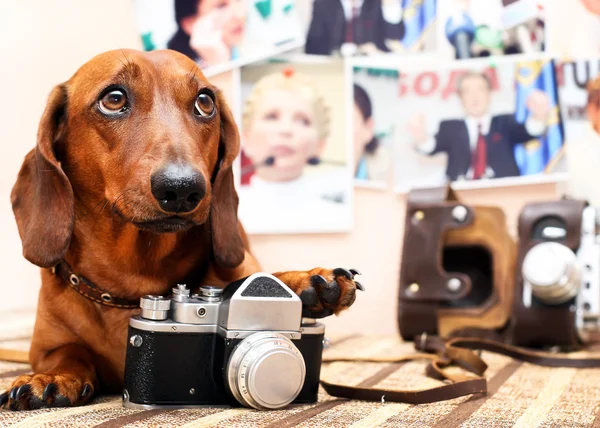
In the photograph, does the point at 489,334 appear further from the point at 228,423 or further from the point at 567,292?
the point at 228,423

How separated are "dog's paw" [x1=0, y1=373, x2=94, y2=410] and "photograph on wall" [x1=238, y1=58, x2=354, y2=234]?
1.19m

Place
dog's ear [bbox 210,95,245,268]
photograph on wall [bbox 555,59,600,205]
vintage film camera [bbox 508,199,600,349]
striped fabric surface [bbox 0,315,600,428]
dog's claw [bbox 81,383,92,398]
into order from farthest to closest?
photograph on wall [bbox 555,59,600,205], vintage film camera [bbox 508,199,600,349], dog's ear [bbox 210,95,245,268], dog's claw [bbox 81,383,92,398], striped fabric surface [bbox 0,315,600,428]

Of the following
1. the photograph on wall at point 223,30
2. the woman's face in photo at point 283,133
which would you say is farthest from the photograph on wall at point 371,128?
the photograph on wall at point 223,30

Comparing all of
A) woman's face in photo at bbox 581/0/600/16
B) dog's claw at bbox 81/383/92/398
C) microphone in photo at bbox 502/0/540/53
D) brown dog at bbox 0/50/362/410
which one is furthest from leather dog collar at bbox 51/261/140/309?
woman's face in photo at bbox 581/0/600/16

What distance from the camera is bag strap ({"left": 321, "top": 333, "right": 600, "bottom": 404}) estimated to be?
3.35ft

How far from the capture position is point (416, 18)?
6.74 feet

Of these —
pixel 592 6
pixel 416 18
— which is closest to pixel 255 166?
pixel 416 18

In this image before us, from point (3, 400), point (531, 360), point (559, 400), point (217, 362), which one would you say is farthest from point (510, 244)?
point (3, 400)

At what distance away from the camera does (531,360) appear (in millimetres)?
1454

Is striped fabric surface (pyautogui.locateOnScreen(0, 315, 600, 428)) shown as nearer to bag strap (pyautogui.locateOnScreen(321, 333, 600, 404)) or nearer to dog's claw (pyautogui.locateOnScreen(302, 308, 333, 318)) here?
bag strap (pyautogui.locateOnScreen(321, 333, 600, 404))

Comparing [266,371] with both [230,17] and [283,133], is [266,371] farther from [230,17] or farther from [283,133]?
[230,17]

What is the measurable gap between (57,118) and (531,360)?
0.97 m

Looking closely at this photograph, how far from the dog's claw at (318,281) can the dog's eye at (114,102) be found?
336 mm

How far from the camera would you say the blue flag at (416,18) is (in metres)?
2.04
